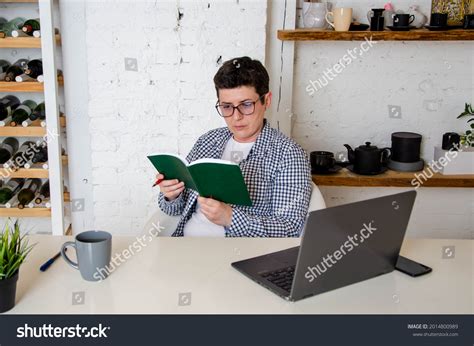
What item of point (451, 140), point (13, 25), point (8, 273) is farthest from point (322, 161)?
point (8, 273)

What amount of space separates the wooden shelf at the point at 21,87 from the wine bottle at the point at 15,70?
0.18ft

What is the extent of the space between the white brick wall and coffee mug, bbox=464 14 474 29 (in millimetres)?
988

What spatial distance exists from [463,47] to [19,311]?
2649 mm

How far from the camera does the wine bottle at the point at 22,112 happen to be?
300 centimetres

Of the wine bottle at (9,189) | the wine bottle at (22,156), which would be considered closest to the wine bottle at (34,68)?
the wine bottle at (22,156)

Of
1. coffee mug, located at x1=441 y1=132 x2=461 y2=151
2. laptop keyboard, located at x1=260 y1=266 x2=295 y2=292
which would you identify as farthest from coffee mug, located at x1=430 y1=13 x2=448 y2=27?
laptop keyboard, located at x1=260 y1=266 x2=295 y2=292

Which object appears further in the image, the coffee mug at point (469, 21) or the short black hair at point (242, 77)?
the coffee mug at point (469, 21)

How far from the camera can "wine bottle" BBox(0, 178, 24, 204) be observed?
3.03 meters

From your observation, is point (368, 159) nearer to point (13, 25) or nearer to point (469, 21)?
point (469, 21)

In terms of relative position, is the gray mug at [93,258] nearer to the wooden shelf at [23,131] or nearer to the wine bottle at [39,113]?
the wooden shelf at [23,131]

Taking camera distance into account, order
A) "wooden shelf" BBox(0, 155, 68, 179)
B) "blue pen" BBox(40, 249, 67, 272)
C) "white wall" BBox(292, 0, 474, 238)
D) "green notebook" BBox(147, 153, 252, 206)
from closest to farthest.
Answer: "blue pen" BBox(40, 249, 67, 272), "green notebook" BBox(147, 153, 252, 206), "wooden shelf" BBox(0, 155, 68, 179), "white wall" BBox(292, 0, 474, 238)

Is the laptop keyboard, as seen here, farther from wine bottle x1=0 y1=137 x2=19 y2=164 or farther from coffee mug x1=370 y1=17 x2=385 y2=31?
wine bottle x1=0 y1=137 x2=19 y2=164
